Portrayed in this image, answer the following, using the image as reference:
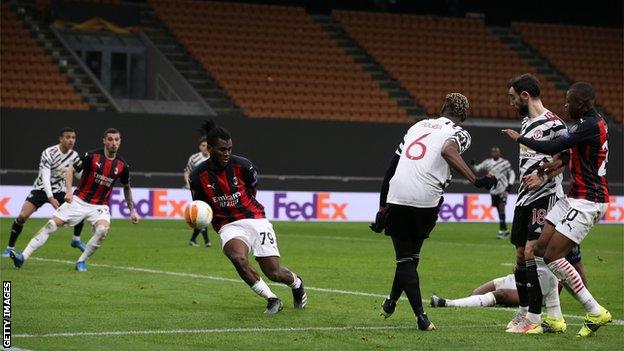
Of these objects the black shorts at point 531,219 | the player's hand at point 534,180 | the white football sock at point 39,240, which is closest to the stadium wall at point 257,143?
the white football sock at point 39,240

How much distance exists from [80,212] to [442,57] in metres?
28.0

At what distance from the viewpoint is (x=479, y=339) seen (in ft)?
33.4

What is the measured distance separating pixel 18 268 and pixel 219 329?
23.2 ft

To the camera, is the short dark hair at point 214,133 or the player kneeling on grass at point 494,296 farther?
the player kneeling on grass at point 494,296

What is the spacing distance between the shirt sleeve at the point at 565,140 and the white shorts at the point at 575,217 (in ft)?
1.82

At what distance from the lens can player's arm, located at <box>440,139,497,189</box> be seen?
1002 centimetres

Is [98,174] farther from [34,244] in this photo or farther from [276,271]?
[276,271]

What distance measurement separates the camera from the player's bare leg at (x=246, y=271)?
39.1 ft

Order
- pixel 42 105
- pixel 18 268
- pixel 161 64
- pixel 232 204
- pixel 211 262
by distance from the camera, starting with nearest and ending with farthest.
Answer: pixel 232 204 → pixel 18 268 → pixel 211 262 → pixel 42 105 → pixel 161 64

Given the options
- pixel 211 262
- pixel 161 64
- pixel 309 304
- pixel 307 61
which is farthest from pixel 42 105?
pixel 309 304

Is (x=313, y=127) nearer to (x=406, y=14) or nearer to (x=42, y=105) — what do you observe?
(x=42, y=105)

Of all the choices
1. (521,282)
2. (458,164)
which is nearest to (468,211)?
(521,282)

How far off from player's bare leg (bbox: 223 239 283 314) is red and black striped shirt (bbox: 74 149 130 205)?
5171 mm

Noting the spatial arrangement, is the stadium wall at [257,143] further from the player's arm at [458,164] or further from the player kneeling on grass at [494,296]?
the player's arm at [458,164]
